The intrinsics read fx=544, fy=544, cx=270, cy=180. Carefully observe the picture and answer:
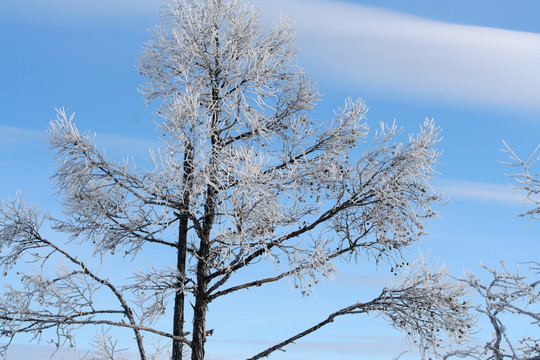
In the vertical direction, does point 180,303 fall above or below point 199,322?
above

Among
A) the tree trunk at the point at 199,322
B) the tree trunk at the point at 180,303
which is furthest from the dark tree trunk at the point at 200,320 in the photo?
the tree trunk at the point at 180,303

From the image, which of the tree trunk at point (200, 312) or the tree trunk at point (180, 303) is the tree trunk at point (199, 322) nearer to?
the tree trunk at point (200, 312)

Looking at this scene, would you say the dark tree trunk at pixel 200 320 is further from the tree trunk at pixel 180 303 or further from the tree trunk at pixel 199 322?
the tree trunk at pixel 180 303

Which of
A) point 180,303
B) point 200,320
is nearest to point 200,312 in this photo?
point 200,320

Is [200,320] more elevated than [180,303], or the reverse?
[180,303]

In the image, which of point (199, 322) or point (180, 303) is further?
point (180, 303)

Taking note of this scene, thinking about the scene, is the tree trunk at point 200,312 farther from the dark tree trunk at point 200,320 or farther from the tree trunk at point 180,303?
Answer: the tree trunk at point 180,303

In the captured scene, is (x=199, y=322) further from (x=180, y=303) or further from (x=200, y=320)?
(x=180, y=303)

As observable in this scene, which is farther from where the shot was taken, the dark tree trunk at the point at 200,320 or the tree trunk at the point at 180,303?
the tree trunk at the point at 180,303

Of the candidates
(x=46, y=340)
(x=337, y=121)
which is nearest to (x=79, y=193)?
(x=46, y=340)

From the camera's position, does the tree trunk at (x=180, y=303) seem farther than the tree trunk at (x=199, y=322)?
Yes

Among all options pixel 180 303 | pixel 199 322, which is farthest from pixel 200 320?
pixel 180 303

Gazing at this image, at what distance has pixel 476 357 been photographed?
4523mm

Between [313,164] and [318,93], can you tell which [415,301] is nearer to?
[313,164]
